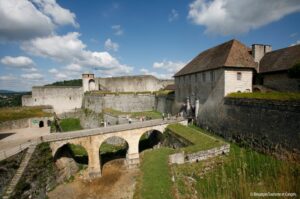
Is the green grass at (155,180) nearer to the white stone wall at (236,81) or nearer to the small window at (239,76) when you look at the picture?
the white stone wall at (236,81)

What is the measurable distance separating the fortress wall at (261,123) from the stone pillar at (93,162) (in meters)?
11.4

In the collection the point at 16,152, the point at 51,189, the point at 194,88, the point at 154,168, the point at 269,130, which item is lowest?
the point at 51,189

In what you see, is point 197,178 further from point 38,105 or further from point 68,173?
point 38,105

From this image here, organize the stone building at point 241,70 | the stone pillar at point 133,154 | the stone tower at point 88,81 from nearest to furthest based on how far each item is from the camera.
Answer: the stone building at point 241,70 < the stone pillar at point 133,154 < the stone tower at point 88,81

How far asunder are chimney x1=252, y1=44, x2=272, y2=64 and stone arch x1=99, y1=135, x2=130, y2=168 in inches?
596

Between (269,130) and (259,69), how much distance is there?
7.97 meters

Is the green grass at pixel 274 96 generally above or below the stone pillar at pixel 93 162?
above

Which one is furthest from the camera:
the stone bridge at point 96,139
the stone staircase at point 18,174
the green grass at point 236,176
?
the stone bridge at point 96,139

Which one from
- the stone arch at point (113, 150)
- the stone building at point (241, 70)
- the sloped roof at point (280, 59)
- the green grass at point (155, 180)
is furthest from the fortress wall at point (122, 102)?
the sloped roof at point (280, 59)

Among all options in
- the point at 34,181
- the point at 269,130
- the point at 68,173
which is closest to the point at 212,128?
Answer: the point at 269,130

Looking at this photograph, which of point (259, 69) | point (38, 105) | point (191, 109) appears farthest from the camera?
point (38, 105)

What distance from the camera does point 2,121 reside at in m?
20.7

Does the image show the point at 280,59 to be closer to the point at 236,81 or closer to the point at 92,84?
the point at 236,81

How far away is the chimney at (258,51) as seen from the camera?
738 inches
